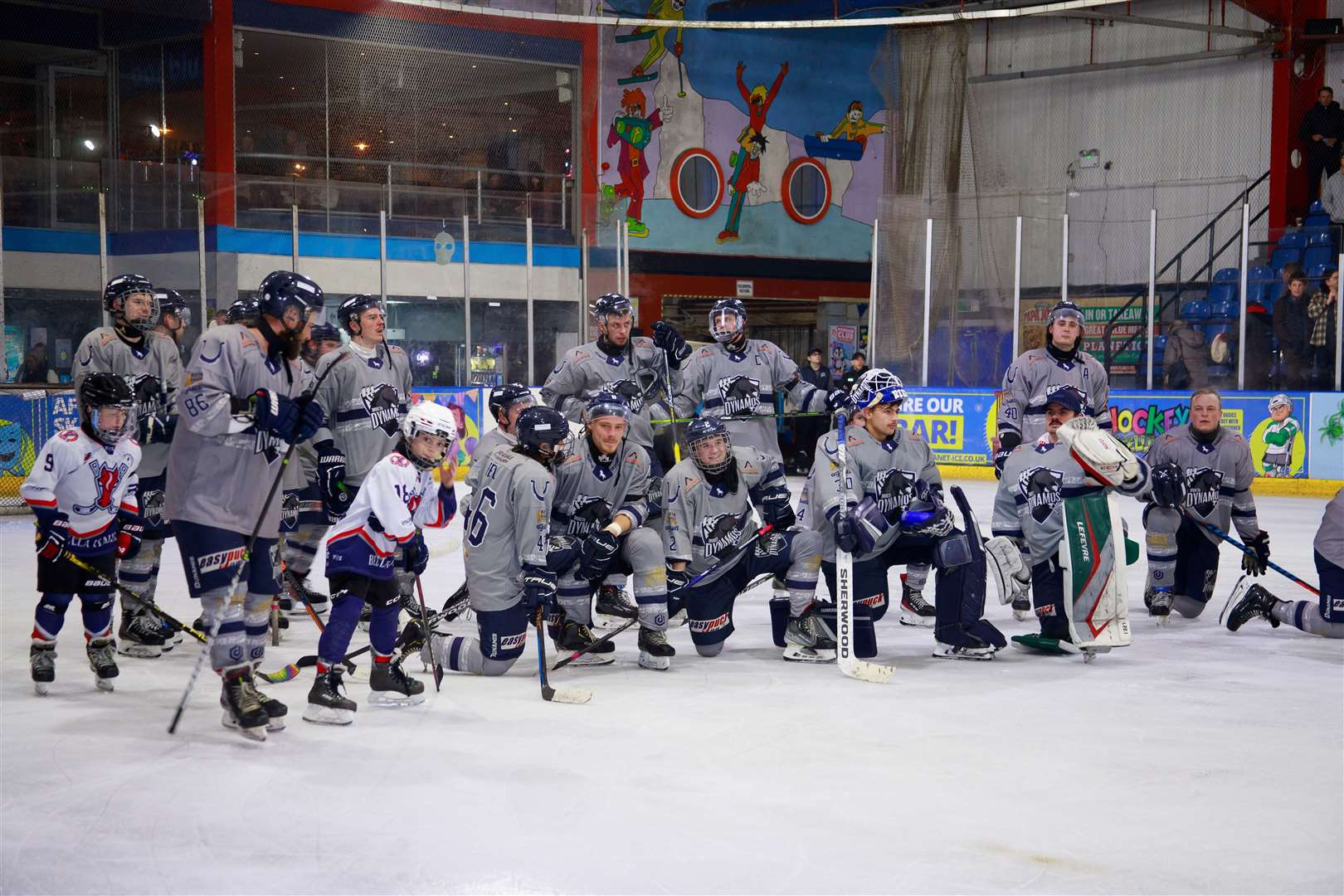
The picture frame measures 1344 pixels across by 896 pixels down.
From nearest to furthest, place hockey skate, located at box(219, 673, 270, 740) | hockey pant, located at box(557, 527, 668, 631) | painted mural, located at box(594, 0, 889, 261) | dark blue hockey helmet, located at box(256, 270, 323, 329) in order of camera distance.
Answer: hockey skate, located at box(219, 673, 270, 740), dark blue hockey helmet, located at box(256, 270, 323, 329), hockey pant, located at box(557, 527, 668, 631), painted mural, located at box(594, 0, 889, 261)

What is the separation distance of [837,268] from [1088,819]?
1769 cm

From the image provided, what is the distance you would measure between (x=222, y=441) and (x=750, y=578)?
2332 mm

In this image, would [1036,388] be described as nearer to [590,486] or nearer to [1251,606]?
[1251,606]

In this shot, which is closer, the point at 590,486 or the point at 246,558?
the point at 246,558

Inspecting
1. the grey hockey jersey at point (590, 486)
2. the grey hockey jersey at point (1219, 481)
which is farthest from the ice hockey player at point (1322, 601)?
the grey hockey jersey at point (590, 486)

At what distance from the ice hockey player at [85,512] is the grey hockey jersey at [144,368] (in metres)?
0.88

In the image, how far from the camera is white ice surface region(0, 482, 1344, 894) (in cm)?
308

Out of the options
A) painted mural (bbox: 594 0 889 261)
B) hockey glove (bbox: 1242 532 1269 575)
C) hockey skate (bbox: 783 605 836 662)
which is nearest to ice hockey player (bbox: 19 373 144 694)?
hockey skate (bbox: 783 605 836 662)

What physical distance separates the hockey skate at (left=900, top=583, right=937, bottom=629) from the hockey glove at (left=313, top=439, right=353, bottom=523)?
2.74 metres

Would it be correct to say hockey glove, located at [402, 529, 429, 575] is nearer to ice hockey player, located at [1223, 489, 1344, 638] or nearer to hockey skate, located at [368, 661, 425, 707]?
hockey skate, located at [368, 661, 425, 707]

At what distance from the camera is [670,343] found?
Answer: 7051mm

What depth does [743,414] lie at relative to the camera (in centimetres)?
671

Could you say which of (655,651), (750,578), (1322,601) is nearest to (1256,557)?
(1322,601)

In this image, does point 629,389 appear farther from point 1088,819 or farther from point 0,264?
point 0,264
